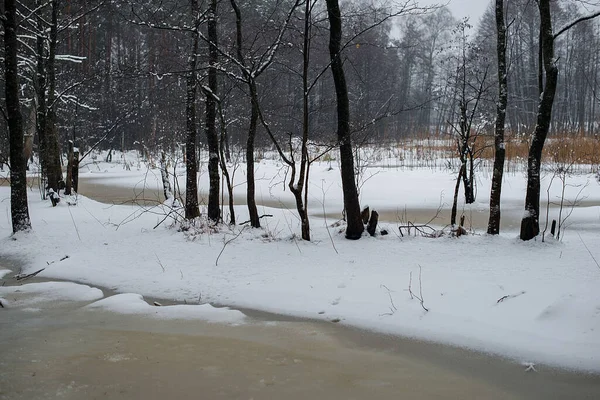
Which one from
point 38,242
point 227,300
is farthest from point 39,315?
point 38,242

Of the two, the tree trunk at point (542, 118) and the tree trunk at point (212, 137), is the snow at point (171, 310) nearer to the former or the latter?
the tree trunk at point (212, 137)

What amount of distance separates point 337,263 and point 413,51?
4093 centimetres

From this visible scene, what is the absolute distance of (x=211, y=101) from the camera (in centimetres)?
830

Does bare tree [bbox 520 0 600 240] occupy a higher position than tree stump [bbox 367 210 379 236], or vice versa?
bare tree [bbox 520 0 600 240]

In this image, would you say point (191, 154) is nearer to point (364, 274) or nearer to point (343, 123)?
point (343, 123)

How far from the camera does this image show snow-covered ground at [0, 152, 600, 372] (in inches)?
164

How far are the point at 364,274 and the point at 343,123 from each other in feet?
7.72

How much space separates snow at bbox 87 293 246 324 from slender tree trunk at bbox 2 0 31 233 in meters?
3.57

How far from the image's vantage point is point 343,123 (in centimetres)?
699

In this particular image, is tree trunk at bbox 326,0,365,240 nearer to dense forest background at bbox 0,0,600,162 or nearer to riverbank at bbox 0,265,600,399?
dense forest background at bbox 0,0,600,162

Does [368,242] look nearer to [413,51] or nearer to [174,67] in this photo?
[174,67]

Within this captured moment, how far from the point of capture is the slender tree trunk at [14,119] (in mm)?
7375

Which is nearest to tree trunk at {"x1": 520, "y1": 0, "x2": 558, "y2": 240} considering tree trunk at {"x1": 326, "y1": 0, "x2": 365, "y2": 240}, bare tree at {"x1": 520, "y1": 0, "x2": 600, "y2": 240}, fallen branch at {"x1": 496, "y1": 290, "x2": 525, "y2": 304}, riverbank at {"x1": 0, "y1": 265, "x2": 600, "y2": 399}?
bare tree at {"x1": 520, "y1": 0, "x2": 600, "y2": 240}

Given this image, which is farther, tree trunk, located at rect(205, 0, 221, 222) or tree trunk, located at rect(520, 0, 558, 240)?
tree trunk, located at rect(205, 0, 221, 222)
